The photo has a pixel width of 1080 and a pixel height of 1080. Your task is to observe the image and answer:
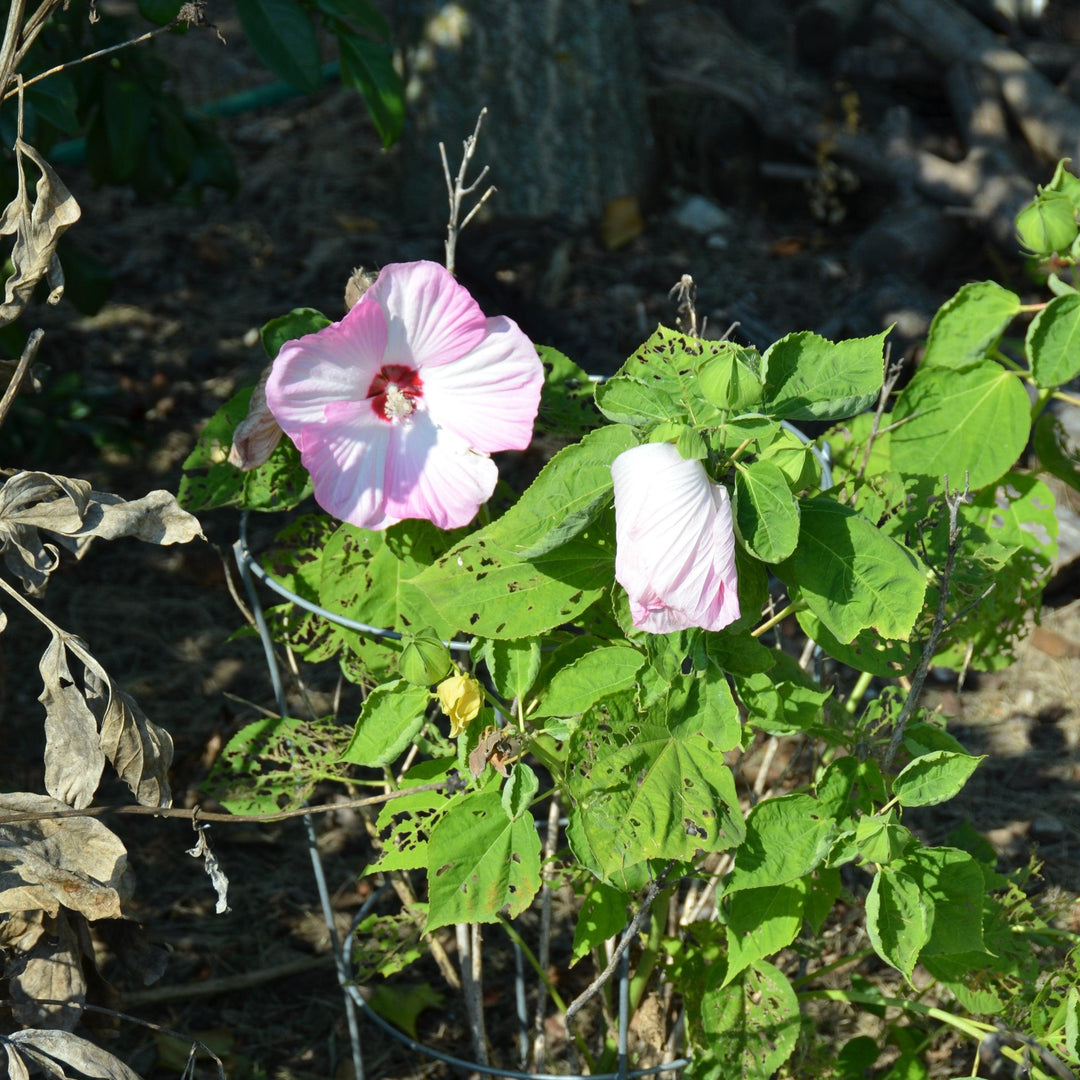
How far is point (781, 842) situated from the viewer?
3.44 ft

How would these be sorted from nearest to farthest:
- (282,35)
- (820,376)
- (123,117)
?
(820,376) < (282,35) < (123,117)

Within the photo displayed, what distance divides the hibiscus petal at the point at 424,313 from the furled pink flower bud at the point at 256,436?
12 centimetres

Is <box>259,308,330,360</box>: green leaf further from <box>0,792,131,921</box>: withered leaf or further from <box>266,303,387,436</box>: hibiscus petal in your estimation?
<box>0,792,131,921</box>: withered leaf

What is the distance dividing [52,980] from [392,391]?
64 centimetres

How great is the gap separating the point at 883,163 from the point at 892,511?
8.14 ft

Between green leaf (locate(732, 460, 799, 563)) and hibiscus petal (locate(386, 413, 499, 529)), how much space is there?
0.25 m

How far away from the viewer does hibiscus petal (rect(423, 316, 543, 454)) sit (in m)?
1.06

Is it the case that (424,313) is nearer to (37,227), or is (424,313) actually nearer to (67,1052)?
(37,227)

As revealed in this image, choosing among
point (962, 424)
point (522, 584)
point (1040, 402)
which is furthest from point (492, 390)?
point (1040, 402)

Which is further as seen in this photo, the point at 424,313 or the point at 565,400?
the point at 565,400

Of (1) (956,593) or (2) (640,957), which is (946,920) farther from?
(2) (640,957)

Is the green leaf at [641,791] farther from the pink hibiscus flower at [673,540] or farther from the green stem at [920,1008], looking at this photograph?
the green stem at [920,1008]

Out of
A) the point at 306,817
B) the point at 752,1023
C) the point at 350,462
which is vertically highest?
the point at 350,462

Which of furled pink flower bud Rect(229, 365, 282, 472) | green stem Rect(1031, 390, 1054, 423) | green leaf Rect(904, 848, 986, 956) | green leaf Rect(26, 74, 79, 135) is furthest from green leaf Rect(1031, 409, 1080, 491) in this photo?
green leaf Rect(26, 74, 79, 135)
